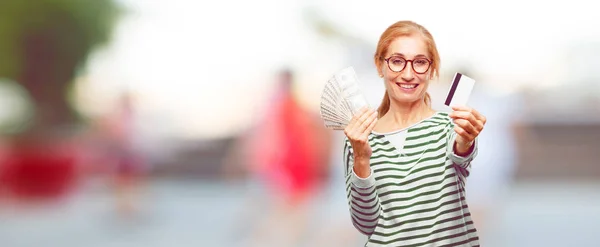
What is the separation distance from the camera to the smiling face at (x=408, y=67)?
5.07 feet

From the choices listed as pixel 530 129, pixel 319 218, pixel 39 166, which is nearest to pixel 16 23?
pixel 39 166

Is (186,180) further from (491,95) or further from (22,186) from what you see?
(491,95)

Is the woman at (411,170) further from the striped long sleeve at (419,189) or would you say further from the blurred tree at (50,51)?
the blurred tree at (50,51)

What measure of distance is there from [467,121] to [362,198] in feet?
0.76

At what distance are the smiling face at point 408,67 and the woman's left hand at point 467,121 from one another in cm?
14

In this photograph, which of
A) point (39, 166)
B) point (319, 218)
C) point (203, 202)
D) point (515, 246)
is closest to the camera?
→ point (515, 246)

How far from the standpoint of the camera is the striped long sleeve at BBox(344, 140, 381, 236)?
151 cm

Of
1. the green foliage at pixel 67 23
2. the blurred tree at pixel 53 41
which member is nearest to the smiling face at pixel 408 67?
the blurred tree at pixel 53 41

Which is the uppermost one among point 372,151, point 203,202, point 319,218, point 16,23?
point 16,23

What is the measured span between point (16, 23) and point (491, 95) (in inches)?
524

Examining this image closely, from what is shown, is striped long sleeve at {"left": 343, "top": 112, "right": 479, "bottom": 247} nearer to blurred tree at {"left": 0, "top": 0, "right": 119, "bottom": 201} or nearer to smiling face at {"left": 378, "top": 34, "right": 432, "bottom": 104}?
smiling face at {"left": 378, "top": 34, "right": 432, "bottom": 104}

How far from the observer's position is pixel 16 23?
16875 mm

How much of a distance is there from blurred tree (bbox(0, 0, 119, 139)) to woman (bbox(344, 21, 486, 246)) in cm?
1576

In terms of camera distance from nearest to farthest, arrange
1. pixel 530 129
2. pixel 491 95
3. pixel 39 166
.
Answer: pixel 491 95 < pixel 39 166 < pixel 530 129
